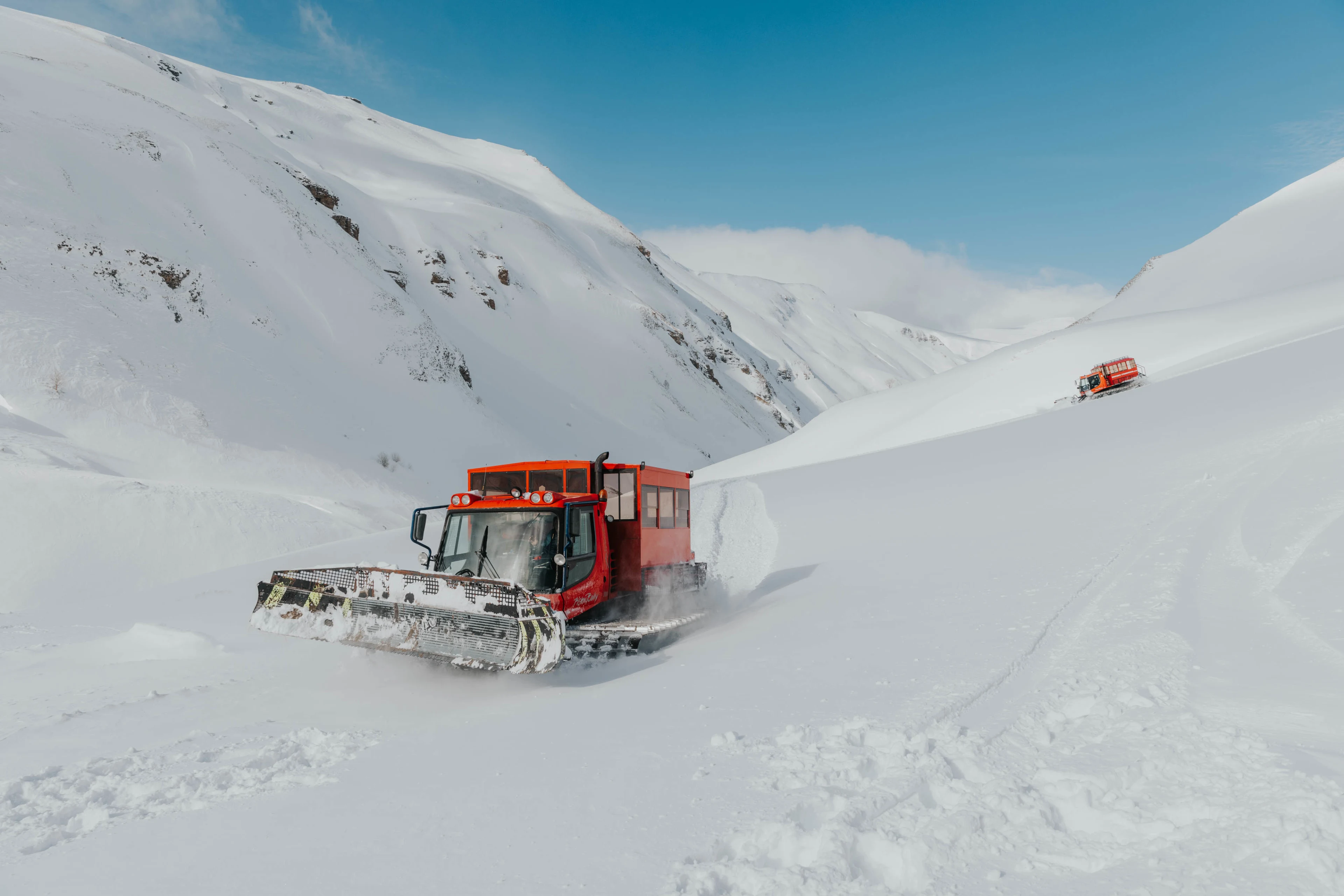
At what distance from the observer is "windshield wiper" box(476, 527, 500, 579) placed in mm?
8086

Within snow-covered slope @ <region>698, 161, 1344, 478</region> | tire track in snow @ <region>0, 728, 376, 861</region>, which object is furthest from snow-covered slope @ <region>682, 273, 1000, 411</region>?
tire track in snow @ <region>0, 728, 376, 861</region>

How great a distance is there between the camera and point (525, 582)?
8.10 meters

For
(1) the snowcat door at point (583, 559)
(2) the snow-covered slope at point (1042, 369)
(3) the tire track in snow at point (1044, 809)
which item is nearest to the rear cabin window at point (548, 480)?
(1) the snowcat door at point (583, 559)

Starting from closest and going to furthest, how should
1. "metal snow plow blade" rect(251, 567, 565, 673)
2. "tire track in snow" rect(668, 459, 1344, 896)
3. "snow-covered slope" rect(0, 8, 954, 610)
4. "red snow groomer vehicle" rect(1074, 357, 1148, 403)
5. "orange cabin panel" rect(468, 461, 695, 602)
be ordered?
1. "tire track in snow" rect(668, 459, 1344, 896)
2. "metal snow plow blade" rect(251, 567, 565, 673)
3. "orange cabin panel" rect(468, 461, 695, 602)
4. "snow-covered slope" rect(0, 8, 954, 610)
5. "red snow groomer vehicle" rect(1074, 357, 1148, 403)

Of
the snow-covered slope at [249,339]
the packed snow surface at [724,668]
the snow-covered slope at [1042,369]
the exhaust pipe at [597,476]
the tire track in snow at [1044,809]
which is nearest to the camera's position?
the tire track in snow at [1044,809]

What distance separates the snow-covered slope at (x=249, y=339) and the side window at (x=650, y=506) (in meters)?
11.8

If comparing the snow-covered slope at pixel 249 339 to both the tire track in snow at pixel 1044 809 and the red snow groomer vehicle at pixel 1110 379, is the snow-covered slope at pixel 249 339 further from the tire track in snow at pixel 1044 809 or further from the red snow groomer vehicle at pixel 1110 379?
the red snow groomer vehicle at pixel 1110 379

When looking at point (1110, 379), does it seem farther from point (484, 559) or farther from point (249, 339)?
point (249, 339)

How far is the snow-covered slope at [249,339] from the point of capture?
61.7ft

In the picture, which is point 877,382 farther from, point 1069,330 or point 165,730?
point 165,730

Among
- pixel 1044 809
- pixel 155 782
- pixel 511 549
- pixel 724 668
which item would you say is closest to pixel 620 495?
pixel 511 549

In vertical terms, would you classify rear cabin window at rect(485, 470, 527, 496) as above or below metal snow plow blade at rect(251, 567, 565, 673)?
above

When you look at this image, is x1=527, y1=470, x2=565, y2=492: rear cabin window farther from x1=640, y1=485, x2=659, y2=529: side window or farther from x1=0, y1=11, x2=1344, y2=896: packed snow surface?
x1=0, y1=11, x2=1344, y2=896: packed snow surface

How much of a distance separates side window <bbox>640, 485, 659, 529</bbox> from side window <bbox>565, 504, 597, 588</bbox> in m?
1.11
